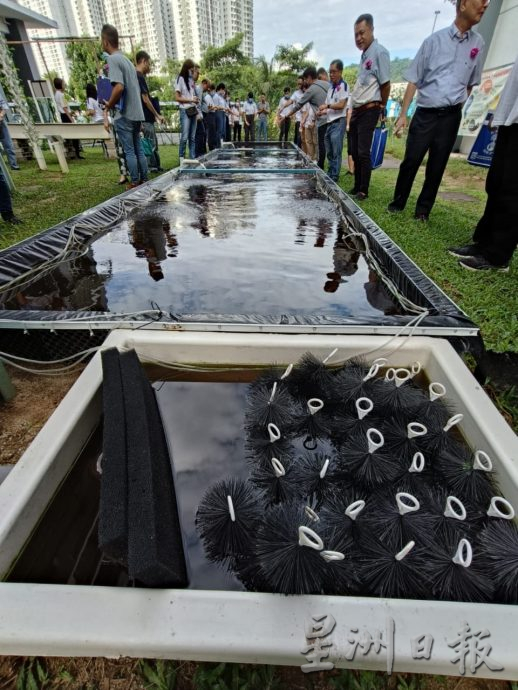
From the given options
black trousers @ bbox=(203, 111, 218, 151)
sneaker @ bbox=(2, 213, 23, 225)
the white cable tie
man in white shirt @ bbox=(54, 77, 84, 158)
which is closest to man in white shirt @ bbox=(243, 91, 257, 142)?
black trousers @ bbox=(203, 111, 218, 151)

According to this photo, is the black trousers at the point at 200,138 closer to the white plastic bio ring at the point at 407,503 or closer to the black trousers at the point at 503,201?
the black trousers at the point at 503,201

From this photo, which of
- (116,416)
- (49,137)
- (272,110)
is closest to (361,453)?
(116,416)

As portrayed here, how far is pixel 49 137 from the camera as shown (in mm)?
8414

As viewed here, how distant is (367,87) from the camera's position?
443 cm

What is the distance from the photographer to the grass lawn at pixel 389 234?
858 millimetres

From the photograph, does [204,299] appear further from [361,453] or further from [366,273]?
[361,453]

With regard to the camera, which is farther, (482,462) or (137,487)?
(482,462)

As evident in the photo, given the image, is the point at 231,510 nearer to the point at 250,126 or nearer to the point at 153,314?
the point at 153,314

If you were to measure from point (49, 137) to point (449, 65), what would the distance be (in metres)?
8.80

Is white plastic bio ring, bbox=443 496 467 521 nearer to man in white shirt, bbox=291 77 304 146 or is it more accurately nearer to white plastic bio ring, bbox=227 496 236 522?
white plastic bio ring, bbox=227 496 236 522

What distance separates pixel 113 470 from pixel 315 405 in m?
0.78

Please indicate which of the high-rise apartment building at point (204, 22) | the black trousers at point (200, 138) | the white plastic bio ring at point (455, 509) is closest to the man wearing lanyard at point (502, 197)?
the white plastic bio ring at point (455, 509)

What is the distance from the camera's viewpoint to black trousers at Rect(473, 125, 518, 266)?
257cm

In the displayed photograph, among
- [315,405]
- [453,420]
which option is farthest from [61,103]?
[453,420]
